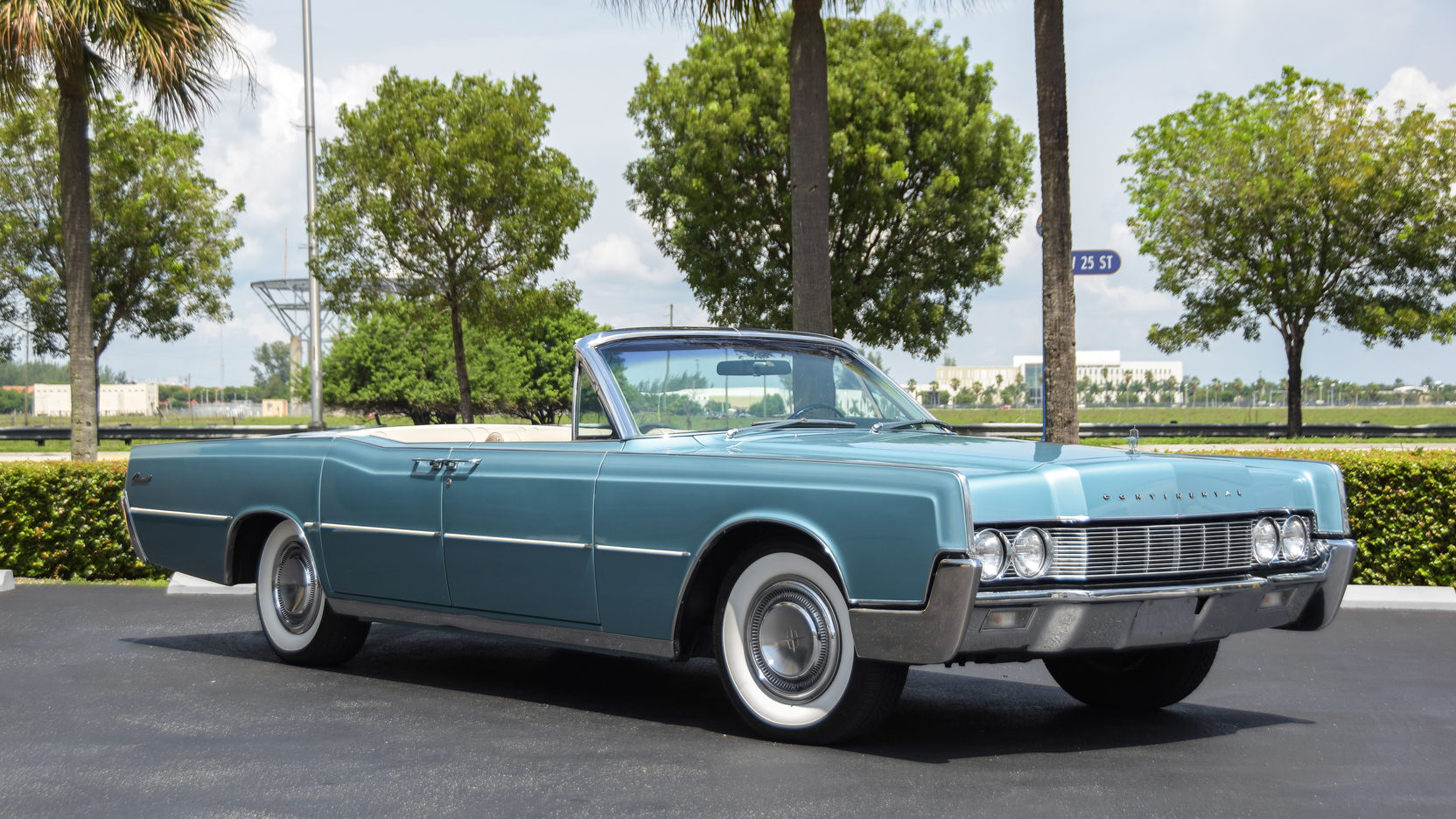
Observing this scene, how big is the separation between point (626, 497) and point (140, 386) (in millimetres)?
118844

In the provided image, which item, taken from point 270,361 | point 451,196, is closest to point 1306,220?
point 451,196

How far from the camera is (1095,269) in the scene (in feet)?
39.2

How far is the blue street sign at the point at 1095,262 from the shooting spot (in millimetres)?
11938

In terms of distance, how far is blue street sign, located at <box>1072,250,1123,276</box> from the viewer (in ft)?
39.2

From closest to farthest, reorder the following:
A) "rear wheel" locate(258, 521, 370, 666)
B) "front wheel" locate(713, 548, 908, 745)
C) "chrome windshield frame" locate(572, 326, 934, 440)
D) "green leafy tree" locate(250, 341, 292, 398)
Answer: "front wheel" locate(713, 548, 908, 745)
"chrome windshield frame" locate(572, 326, 934, 440)
"rear wheel" locate(258, 521, 370, 666)
"green leafy tree" locate(250, 341, 292, 398)

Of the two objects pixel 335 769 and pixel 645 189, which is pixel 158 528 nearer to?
pixel 335 769

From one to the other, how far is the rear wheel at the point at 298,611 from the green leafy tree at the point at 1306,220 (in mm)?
30722

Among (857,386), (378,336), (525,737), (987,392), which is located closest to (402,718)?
(525,737)

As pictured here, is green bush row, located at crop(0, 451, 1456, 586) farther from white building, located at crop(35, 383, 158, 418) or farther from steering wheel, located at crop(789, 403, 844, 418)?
white building, located at crop(35, 383, 158, 418)

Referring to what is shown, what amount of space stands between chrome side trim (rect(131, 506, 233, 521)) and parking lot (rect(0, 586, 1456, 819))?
77 cm

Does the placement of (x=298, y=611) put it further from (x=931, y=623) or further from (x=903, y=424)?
(x=931, y=623)

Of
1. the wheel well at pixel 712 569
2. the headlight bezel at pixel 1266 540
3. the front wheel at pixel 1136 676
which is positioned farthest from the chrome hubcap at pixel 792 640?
the headlight bezel at pixel 1266 540

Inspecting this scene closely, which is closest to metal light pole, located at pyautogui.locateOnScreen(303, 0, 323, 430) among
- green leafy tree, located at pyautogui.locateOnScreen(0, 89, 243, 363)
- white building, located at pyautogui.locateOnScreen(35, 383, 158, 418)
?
green leafy tree, located at pyautogui.locateOnScreen(0, 89, 243, 363)

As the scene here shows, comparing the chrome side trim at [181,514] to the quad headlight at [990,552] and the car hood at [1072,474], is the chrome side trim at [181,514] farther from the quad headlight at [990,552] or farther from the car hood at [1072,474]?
the quad headlight at [990,552]
